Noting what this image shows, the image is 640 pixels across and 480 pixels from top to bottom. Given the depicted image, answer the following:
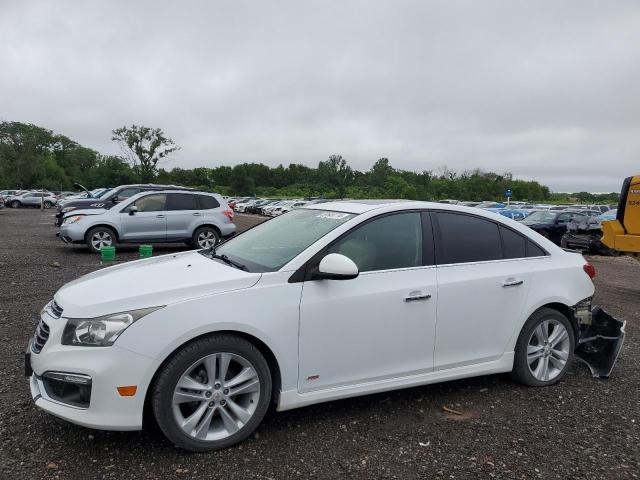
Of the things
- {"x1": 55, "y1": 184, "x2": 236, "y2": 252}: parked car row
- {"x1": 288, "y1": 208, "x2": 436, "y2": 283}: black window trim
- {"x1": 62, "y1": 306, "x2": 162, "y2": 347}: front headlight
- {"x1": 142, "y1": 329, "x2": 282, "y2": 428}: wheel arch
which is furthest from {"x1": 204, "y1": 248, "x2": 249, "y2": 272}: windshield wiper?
{"x1": 55, "y1": 184, "x2": 236, "y2": 252}: parked car row

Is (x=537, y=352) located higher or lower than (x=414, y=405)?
higher

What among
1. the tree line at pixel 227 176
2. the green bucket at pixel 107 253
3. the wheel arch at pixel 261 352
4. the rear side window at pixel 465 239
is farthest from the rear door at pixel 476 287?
the tree line at pixel 227 176

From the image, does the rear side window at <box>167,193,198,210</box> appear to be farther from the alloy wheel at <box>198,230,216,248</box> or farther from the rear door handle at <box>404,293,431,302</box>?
the rear door handle at <box>404,293,431,302</box>

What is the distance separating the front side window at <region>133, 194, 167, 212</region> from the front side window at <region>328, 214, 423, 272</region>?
34.3ft

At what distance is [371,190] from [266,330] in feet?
325

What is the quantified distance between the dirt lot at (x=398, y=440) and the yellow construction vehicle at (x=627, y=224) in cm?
507

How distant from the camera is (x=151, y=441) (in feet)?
10.7

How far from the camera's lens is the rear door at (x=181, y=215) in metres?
13.3

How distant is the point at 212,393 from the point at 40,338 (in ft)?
3.82

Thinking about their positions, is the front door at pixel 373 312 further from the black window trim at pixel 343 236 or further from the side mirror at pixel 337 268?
the side mirror at pixel 337 268

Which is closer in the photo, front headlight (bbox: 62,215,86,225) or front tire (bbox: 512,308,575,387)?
front tire (bbox: 512,308,575,387)

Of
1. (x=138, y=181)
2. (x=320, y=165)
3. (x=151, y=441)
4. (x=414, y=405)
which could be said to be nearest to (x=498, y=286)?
(x=414, y=405)

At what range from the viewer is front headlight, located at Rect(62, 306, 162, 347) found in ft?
9.67

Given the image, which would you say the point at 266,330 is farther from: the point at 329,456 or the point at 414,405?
the point at 414,405
